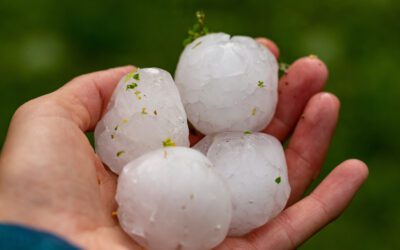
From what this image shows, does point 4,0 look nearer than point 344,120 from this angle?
No

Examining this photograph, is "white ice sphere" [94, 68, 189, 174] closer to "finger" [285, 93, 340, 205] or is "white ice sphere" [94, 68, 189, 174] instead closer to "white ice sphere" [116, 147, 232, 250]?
"white ice sphere" [116, 147, 232, 250]

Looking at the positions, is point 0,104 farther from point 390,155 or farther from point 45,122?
point 390,155

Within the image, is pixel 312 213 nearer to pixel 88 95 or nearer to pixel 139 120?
pixel 139 120

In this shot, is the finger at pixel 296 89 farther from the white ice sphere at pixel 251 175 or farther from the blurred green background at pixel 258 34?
the blurred green background at pixel 258 34

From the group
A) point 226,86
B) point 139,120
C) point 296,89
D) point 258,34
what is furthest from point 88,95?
point 258,34

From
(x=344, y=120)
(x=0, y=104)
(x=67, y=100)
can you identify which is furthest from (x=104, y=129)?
(x=344, y=120)
